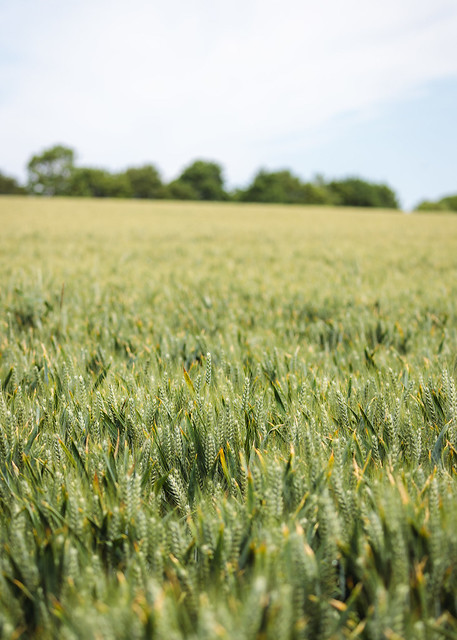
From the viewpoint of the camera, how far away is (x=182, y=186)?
72562 millimetres

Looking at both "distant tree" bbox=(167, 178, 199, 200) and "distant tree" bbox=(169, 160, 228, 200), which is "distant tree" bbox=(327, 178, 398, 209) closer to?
"distant tree" bbox=(169, 160, 228, 200)

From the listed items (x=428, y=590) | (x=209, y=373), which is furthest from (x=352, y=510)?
(x=209, y=373)

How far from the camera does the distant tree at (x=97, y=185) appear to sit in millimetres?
69812

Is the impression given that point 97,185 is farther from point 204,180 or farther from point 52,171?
point 204,180

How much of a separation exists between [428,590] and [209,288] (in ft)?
10.5

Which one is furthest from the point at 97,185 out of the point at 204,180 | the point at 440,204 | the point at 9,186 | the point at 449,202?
the point at 449,202

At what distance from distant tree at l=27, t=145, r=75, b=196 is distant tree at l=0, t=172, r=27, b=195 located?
7.95ft

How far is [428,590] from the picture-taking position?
81 centimetres

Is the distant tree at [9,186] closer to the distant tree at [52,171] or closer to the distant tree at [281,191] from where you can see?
the distant tree at [52,171]

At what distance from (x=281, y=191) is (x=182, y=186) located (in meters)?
17.0

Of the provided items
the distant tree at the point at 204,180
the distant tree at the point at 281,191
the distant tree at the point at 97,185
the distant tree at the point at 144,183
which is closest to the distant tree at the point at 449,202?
the distant tree at the point at 281,191

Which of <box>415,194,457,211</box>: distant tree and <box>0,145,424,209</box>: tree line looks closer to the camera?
<box>0,145,424,209</box>: tree line

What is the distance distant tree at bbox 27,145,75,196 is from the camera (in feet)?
236

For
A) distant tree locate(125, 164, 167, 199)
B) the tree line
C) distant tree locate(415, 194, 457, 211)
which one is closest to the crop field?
the tree line
